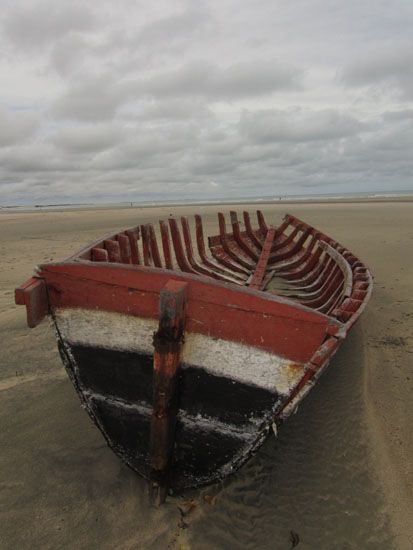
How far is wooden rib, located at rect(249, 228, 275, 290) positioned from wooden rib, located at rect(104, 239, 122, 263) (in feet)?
6.99

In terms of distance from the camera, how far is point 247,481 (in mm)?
3047

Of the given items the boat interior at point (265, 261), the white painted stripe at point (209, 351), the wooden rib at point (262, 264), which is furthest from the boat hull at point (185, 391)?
the wooden rib at point (262, 264)

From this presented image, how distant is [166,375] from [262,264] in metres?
4.96

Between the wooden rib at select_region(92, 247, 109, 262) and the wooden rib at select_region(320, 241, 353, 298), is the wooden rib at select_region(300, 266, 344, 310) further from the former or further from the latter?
the wooden rib at select_region(92, 247, 109, 262)

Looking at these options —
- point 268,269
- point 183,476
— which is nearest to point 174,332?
point 183,476

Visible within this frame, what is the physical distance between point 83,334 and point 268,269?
5132mm

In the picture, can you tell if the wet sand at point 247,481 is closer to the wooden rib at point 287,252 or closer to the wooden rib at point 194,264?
the wooden rib at point 194,264

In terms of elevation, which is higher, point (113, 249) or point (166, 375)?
point (113, 249)

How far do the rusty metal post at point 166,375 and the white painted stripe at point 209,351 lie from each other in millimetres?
136

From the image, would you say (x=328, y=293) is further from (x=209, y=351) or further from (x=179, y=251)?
(x=209, y=351)

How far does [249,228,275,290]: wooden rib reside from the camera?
5984 millimetres

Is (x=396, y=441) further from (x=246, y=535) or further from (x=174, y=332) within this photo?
(x=174, y=332)

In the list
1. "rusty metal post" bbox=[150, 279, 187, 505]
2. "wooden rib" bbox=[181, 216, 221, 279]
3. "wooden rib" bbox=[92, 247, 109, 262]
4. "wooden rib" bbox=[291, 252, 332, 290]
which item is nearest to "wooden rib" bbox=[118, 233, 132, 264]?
"wooden rib" bbox=[92, 247, 109, 262]

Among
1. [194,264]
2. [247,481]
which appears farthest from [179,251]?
[247,481]
